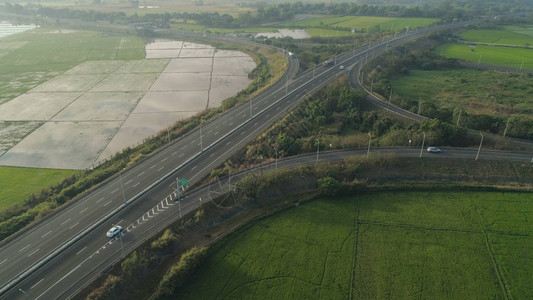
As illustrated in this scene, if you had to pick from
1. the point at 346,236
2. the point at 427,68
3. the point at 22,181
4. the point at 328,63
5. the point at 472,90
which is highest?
the point at 328,63

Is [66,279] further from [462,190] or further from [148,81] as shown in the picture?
[148,81]

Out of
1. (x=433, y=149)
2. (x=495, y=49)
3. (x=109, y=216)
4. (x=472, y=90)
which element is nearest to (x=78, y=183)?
(x=109, y=216)

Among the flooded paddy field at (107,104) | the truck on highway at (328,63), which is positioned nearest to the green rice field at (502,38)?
the truck on highway at (328,63)

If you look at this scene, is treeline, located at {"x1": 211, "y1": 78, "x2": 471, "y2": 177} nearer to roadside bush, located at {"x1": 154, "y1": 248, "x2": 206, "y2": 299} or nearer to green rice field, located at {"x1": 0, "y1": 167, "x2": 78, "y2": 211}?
roadside bush, located at {"x1": 154, "y1": 248, "x2": 206, "y2": 299}

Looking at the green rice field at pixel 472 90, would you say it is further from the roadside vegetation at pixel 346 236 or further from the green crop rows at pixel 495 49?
the roadside vegetation at pixel 346 236

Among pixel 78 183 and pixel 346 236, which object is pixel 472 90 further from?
pixel 78 183

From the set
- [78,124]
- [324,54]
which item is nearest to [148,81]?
[78,124]
